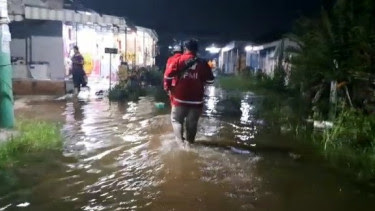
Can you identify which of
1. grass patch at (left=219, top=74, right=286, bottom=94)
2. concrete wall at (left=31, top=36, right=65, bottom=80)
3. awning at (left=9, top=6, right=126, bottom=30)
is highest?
awning at (left=9, top=6, right=126, bottom=30)

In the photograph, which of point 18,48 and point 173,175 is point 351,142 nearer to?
point 173,175

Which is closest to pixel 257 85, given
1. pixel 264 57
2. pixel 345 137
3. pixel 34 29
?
pixel 264 57

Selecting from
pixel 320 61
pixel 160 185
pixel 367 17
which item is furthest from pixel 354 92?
pixel 160 185

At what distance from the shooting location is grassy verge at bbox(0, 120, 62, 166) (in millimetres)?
6426

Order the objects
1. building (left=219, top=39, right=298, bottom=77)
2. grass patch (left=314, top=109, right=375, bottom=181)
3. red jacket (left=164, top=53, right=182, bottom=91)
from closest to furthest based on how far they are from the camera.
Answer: grass patch (left=314, top=109, right=375, bottom=181) → red jacket (left=164, top=53, right=182, bottom=91) → building (left=219, top=39, right=298, bottom=77)

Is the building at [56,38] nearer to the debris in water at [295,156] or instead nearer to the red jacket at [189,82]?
the red jacket at [189,82]

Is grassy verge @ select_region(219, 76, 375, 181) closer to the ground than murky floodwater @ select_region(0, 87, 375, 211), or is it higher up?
higher up

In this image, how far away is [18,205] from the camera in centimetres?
451

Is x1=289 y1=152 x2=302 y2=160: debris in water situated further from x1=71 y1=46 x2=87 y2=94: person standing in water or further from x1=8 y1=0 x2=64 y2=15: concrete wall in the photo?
x1=71 y1=46 x2=87 y2=94: person standing in water

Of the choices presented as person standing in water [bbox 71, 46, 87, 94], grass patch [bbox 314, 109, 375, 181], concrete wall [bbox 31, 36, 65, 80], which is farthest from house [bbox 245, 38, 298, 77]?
grass patch [bbox 314, 109, 375, 181]

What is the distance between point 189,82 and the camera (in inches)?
292

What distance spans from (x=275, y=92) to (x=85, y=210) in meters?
12.8

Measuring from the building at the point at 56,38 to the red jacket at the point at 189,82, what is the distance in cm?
928

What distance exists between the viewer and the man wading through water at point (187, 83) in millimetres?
7328
